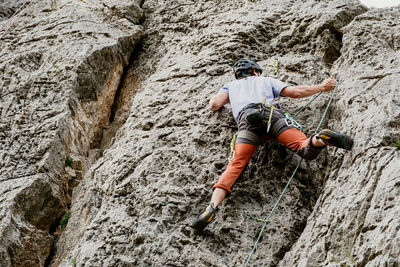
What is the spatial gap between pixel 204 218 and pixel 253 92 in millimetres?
1968

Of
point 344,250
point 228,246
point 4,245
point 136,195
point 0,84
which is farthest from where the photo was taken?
point 0,84

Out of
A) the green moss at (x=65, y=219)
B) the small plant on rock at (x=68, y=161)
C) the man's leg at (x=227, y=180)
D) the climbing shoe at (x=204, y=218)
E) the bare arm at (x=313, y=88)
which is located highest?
the bare arm at (x=313, y=88)

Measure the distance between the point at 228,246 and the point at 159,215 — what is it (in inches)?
39.1

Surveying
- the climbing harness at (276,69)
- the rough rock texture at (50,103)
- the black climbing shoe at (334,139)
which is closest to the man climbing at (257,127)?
the black climbing shoe at (334,139)

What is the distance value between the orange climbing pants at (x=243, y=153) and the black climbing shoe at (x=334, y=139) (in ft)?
1.13

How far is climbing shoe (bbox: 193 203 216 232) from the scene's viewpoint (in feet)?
15.9

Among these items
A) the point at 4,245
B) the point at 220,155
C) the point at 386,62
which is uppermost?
the point at 386,62

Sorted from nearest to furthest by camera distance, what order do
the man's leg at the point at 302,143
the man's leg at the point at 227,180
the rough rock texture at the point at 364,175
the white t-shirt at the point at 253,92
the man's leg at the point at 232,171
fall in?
the rough rock texture at the point at 364,175 → the man's leg at the point at 302,143 → the man's leg at the point at 227,180 → the man's leg at the point at 232,171 → the white t-shirt at the point at 253,92

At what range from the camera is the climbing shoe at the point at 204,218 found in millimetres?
4844

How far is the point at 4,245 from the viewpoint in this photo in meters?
6.07

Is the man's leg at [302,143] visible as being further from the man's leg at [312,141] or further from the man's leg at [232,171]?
the man's leg at [232,171]

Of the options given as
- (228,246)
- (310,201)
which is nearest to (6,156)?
(228,246)

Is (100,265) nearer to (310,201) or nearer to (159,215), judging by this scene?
(159,215)

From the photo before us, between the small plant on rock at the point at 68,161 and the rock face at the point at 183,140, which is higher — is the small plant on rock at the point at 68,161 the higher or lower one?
the lower one
